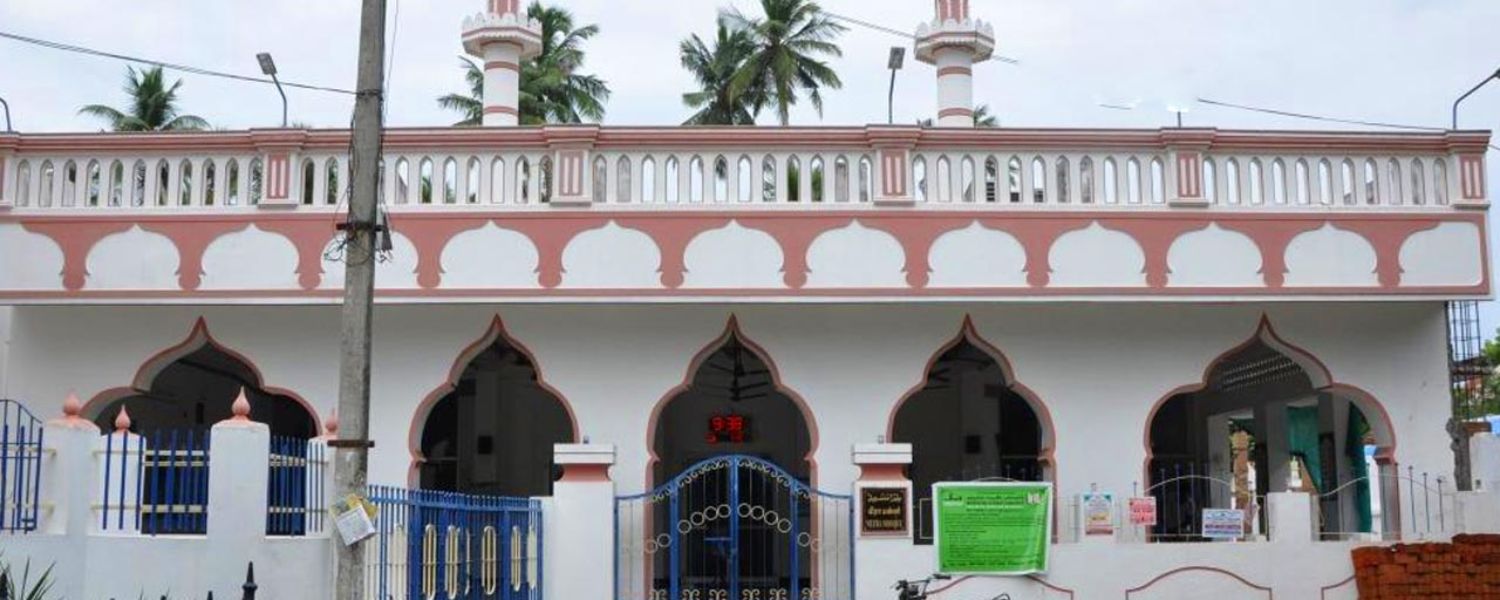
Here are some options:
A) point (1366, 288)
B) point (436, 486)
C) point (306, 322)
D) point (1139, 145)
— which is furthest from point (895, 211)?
point (436, 486)

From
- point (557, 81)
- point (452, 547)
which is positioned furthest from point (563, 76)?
point (452, 547)

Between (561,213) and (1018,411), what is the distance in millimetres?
9319

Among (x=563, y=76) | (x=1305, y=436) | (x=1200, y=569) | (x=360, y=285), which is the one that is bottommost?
(x=1200, y=569)

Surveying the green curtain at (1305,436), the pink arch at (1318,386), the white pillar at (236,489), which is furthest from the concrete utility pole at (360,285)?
the green curtain at (1305,436)

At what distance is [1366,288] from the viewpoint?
15125 millimetres

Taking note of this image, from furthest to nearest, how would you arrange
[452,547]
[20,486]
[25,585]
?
1. [452,547]
2. [20,486]
3. [25,585]

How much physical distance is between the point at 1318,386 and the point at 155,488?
1127 cm

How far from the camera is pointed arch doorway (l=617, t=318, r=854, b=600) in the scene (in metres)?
14.6

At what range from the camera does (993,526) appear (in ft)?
47.2

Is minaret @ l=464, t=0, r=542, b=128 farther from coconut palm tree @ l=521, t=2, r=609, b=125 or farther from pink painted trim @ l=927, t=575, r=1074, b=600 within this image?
coconut palm tree @ l=521, t=2, r=609, b=125

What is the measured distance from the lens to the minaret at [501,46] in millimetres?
16453

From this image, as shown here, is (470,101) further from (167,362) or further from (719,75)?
(167,362)

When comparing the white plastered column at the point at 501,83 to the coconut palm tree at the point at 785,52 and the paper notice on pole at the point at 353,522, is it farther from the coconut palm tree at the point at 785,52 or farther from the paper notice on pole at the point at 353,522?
the coconut palm tree at the point at 785,52

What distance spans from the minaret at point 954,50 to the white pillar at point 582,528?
17.1 feet
